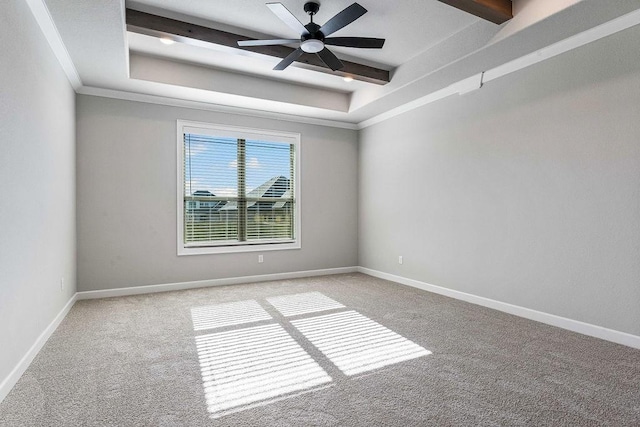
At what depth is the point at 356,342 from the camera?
2.86 metres

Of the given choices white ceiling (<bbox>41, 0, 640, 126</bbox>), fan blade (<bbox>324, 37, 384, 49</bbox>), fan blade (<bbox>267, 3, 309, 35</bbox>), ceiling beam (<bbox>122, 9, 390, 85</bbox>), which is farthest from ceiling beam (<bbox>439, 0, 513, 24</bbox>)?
ceiling beam (<bbox>122, 9, 390, 85</bbox>)

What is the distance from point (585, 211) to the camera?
10.1ft

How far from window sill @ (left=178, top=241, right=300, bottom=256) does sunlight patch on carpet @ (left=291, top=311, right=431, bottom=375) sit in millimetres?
2116

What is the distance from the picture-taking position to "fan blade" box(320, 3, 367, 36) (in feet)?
8.35

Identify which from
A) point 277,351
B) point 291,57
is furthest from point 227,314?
point 291,57

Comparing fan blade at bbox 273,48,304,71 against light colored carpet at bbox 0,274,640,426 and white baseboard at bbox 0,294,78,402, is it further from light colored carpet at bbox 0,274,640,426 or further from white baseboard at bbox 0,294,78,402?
white baseboard at bbox 0,294,78,402

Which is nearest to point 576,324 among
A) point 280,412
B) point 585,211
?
point 585,211

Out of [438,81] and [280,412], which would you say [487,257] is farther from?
[280,412]

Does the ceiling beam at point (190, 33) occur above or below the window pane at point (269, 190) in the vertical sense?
above

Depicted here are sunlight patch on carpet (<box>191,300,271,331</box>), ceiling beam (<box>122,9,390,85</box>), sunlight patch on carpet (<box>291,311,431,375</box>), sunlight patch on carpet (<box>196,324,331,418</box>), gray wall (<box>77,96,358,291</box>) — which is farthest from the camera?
gray wall (<box>77,96,358,291</box>)

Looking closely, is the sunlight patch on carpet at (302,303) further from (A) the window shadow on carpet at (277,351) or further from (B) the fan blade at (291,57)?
(B) the fan blade at (291,57)

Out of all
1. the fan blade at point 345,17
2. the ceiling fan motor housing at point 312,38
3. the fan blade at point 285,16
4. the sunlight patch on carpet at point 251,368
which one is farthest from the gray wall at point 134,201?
the fan blade at point 345,17

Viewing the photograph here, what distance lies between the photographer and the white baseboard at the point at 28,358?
2055mm

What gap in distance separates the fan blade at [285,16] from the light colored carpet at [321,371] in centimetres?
259
